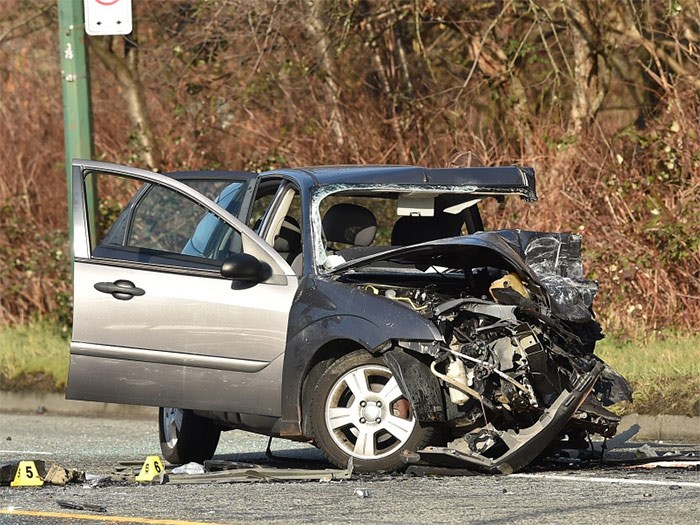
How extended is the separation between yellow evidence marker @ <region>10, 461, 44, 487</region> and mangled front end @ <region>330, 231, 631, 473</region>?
1.90 m

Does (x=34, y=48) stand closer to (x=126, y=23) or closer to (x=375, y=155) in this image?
(x=375, y=155)

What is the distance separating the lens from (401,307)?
7.61m

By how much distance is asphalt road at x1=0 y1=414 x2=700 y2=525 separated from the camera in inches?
240

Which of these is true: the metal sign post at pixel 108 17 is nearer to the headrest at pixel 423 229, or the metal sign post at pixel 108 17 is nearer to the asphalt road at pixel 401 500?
the headrest at pixel 423 229

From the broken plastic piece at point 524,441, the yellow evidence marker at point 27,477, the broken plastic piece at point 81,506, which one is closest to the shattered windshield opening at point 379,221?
the broken plastic piece at point 524,441

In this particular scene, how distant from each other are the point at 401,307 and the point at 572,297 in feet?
2.92

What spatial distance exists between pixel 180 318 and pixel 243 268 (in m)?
0.50

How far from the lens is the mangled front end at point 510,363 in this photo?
7.42m

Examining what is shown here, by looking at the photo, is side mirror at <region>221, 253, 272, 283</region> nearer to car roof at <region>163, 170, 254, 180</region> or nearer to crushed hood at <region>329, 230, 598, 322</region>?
crushed hood at <region>329, 230, 598, 322</region>

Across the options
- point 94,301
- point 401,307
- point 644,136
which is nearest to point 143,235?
point 644,136

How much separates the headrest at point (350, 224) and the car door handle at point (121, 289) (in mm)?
1141

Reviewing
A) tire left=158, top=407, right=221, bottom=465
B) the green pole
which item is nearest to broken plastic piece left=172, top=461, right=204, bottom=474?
tire left=158, top=407, right=221, bottom=465

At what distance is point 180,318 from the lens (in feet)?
27.2

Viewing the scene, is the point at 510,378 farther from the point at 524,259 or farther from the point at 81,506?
the point at 81,506
